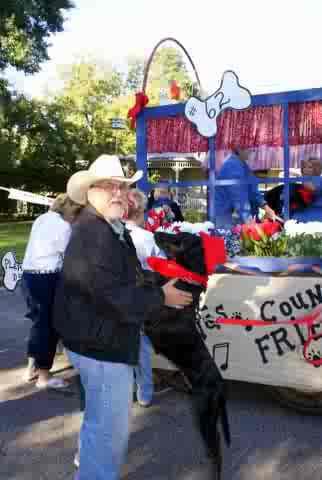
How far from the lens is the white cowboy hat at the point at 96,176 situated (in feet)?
9.15

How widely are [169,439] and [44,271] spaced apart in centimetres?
163

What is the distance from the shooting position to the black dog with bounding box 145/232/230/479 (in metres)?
3.14

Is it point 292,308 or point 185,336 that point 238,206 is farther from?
point 185,336

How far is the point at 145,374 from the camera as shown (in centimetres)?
441

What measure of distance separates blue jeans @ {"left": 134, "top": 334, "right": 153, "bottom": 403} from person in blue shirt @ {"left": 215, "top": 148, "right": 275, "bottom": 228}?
145cm

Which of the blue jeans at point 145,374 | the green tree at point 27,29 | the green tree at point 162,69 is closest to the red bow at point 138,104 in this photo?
the blue jeans at point 145,374

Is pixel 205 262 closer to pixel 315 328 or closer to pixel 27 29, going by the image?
pixel 315 328

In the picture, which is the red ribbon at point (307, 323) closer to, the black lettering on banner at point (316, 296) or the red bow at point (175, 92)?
the black lettering on banner at point (316, 296)

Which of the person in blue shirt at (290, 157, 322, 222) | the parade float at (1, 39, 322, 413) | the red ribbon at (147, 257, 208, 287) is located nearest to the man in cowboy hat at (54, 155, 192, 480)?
the red ribbon at (147, 257, 208, 287)

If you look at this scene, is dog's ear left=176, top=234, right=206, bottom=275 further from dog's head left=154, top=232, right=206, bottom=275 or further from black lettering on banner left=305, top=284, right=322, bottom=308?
black lettering on banner left=305, top=284, right=322, bottom=308

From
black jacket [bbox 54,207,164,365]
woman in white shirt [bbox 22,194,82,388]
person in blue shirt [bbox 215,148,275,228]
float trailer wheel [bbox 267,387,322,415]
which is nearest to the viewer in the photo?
black jacket [bbox 54,207,164,365]

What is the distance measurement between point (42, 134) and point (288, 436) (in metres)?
32.8

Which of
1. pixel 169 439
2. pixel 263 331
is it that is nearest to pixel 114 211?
pixel 263 331

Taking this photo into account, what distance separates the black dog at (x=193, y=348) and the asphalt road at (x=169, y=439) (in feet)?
1.06
